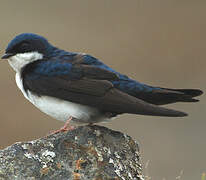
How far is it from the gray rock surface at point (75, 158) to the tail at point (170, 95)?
461mm

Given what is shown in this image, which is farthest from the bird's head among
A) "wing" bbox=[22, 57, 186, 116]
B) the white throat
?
"wing" bbox=[22, 57, 186, 116]

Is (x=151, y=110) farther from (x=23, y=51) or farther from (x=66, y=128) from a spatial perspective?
(x=23, y=51)

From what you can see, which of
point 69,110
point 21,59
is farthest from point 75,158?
point 21,59

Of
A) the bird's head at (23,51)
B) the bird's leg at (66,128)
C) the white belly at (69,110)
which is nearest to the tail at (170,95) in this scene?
the white belly at (69,110)

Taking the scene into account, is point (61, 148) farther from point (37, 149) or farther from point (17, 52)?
point (17, 52)

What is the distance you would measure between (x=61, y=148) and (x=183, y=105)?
6.97 metres

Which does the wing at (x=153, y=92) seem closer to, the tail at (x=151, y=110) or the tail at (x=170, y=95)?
the tail at (x=170, y=95)

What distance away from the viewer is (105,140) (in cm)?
532

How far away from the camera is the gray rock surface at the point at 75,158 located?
486 centimetres

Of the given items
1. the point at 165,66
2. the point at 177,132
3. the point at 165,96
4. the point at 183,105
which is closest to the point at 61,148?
the point at 165,96

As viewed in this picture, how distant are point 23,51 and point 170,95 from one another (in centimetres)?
134

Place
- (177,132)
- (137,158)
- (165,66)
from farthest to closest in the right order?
(165,66), (177,132), (137,158)

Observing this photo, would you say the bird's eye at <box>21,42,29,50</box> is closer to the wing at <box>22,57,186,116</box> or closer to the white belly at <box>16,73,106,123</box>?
the wing at <box>22,57,186,116</box>

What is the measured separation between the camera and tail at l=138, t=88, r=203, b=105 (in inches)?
220
